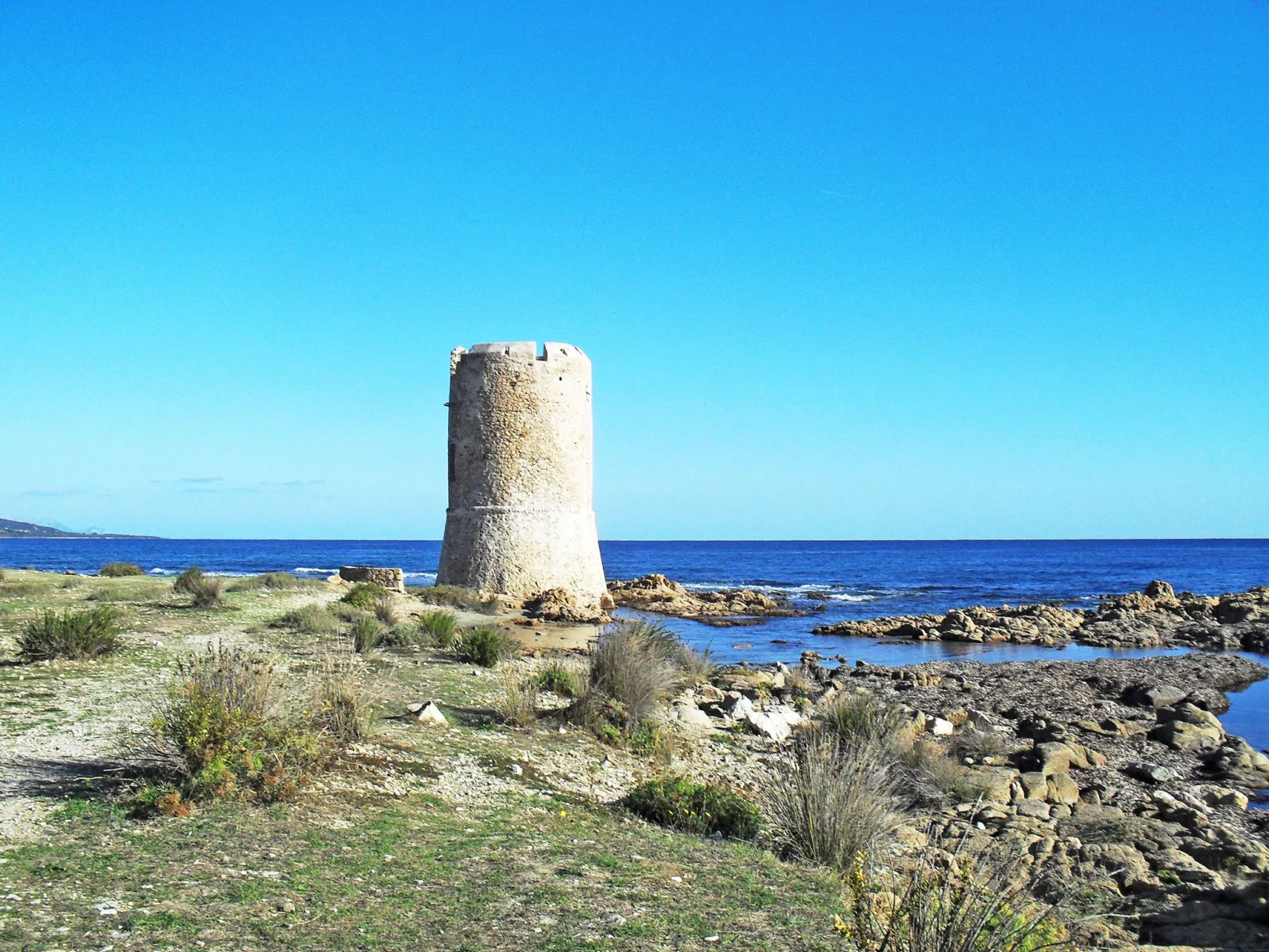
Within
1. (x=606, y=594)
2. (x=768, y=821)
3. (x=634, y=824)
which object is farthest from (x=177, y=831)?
(x=606, y=594)

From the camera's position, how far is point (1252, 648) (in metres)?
23.0

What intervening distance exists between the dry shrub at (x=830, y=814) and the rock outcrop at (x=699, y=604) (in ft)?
66.1

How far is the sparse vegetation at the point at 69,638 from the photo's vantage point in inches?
386

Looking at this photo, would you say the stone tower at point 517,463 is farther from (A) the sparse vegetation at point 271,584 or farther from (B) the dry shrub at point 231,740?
(B) the dry shrub at point 231,740

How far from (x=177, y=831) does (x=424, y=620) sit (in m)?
8.83

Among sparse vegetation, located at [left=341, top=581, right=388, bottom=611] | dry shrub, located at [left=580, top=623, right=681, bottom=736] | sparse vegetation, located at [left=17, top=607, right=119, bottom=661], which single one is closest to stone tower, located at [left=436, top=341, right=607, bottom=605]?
sparse vegetation, located at [left=341, top=581, right=388, bottom=611]

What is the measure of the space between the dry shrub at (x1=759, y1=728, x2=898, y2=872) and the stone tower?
16.3m

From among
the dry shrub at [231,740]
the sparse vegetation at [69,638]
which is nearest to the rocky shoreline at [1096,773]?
the dry shrub at [231,740]

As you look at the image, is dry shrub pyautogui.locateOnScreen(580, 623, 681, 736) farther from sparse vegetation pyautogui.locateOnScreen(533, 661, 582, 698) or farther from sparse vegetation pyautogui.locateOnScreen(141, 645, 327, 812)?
sparse vegetation pyautogui.locateOnScreen(141, 645, 327, 812)

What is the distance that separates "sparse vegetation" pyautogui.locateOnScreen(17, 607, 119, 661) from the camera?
9.81 metres

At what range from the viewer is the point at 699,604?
99.6 ft

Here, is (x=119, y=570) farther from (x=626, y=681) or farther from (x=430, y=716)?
(x=626, y=681)

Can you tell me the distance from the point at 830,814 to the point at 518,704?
12.0 ft

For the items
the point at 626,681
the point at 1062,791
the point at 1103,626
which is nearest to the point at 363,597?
the point at 626,681
